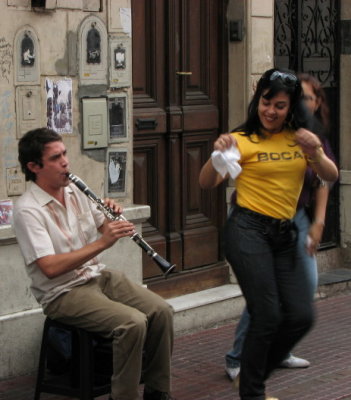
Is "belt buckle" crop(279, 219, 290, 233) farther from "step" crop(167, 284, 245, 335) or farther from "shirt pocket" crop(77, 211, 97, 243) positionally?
"step" crop(167, 284, 245, 335)

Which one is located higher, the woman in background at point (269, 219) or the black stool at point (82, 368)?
the woman in background at point (269, 219)

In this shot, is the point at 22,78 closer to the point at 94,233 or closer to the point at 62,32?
the point at 62,32

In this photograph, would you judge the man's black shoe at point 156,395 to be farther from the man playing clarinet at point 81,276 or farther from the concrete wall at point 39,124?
the concrete wall at point 39,124

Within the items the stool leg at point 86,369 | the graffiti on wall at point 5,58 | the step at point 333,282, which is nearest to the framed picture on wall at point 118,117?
the graffiti on wall at point 5,58

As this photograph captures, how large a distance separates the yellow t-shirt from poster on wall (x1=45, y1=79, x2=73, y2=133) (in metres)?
1.51

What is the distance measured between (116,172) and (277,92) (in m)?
1.84

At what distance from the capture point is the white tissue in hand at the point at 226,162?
16.1ft

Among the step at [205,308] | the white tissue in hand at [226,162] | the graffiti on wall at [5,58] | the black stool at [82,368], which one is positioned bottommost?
the step at [205,308]

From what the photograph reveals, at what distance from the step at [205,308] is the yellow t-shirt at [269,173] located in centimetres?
219

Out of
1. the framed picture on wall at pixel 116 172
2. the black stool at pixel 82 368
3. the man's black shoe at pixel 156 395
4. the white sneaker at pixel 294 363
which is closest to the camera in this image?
the black stool at pixel 82 368

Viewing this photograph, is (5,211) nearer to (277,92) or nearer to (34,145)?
(34,145)

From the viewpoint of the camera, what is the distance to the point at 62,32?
6.24 metres

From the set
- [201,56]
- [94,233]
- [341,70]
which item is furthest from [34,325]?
[341,70]

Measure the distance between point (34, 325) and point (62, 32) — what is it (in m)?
1.72
